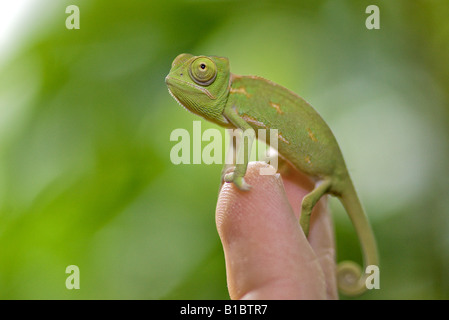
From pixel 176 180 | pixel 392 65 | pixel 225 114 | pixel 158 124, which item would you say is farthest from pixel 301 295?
pixel 392 65

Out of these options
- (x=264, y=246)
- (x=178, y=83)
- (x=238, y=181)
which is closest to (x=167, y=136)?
Result: (x=178, y=83)

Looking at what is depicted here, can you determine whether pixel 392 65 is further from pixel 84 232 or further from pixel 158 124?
pixel 84 232

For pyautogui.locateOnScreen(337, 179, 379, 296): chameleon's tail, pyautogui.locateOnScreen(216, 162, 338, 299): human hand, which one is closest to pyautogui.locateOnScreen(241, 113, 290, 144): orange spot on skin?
pyautogui.locateOnScreen(216, 162, 338, 299): human hand

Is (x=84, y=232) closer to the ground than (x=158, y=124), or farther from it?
closer to the ground

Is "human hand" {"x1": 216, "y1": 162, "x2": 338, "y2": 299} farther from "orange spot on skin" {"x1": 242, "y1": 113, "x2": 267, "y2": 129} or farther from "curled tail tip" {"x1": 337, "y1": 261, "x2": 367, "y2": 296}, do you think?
"curled tail tip" {"x1": 337, "y1": 261, "x2": 367, "y2": 296}

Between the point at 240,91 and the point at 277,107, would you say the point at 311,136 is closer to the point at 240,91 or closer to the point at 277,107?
the point at 277,107

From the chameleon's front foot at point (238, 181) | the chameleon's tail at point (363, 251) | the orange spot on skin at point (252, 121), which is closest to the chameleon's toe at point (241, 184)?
the chameleon's front foot at point (238, 181)
